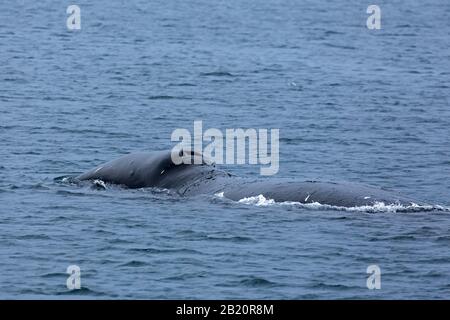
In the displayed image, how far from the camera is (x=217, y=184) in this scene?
28891mm

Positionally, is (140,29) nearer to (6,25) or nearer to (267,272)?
(6,25)

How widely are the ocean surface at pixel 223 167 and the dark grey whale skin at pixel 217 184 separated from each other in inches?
15.3

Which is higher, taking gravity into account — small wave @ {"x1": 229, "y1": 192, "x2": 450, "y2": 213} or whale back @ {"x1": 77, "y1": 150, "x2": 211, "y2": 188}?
whale back @ {"x1": 77, "y1": 150, "x2": 211, "y2": 188}

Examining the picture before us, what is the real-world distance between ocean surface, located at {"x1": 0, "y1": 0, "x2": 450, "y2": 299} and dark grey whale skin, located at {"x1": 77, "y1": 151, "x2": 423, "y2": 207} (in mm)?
388

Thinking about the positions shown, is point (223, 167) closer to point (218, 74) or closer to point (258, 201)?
point (258, 201)

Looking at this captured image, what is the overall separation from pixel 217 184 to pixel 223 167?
634cm

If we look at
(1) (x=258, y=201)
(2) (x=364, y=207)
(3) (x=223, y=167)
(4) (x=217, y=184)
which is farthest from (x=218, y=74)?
(2) (x=364, y=207)

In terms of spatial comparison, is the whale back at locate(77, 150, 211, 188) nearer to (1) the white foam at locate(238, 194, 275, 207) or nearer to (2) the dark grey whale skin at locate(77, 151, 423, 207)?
(2) the dark grey whale skin at locate(77, 151, 423, 207)

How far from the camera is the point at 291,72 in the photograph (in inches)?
2443

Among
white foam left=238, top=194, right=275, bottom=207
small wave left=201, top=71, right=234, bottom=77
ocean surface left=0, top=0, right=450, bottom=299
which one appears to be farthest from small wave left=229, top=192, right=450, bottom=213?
small wave left=201, top=71, right=234, bottom=77

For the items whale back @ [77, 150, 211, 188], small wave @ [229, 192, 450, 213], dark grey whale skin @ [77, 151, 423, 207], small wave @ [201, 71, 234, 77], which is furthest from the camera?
small wave @ [201, 71, 234, 77]

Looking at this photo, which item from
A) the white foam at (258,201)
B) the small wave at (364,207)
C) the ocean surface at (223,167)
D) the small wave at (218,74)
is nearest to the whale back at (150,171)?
the ocean surface at (223,167)

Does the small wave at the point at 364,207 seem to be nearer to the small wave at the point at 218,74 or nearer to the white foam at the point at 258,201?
the white foam at the point at 258,201

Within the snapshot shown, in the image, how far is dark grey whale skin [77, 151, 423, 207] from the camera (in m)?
26.4
